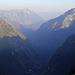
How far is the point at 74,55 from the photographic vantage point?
170 meters

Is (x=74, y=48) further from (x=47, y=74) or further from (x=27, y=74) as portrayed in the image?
(x=27, y=74)

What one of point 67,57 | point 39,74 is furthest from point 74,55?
point 39,74

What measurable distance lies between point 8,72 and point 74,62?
2866 inches

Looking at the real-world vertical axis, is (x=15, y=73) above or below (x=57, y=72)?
above

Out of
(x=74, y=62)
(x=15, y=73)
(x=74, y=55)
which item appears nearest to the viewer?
(x=74, y=62)

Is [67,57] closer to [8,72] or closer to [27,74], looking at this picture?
[27,74]

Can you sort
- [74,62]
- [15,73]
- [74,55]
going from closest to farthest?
[74,62], [74,55], [15,73]

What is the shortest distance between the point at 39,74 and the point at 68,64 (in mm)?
39283

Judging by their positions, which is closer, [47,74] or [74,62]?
[74,62]

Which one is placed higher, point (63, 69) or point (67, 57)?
point (67, 57)

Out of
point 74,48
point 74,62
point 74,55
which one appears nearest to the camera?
point 74,62

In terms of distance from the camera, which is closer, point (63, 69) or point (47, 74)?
point (63, 69)

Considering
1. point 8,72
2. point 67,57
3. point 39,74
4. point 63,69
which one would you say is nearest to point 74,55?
point 67,57

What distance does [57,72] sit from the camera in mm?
160500
